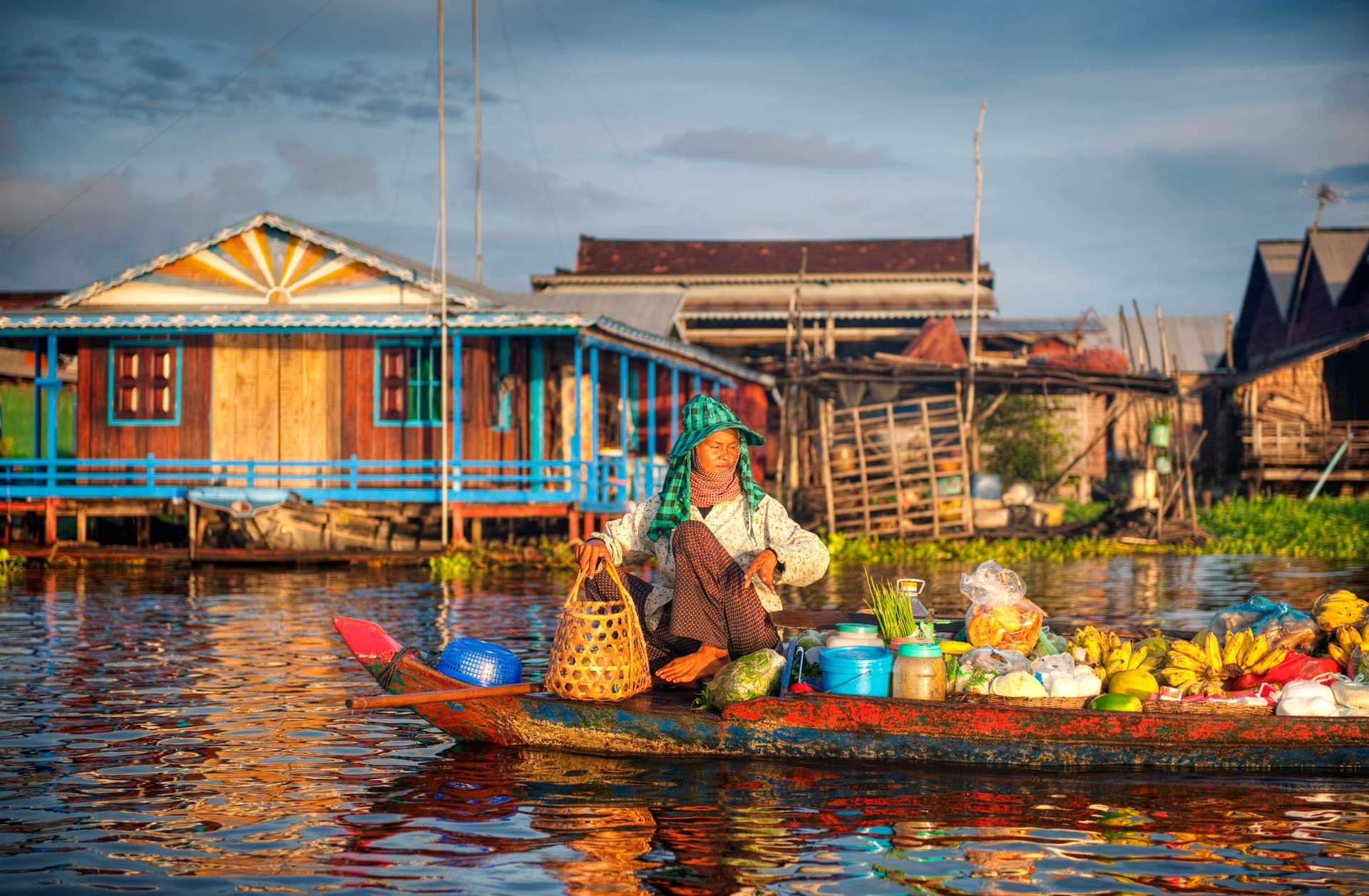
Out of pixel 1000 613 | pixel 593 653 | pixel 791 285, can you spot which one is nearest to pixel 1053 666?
pixel 1000 613

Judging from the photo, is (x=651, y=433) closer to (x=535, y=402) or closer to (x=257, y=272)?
(x=535, y=402)

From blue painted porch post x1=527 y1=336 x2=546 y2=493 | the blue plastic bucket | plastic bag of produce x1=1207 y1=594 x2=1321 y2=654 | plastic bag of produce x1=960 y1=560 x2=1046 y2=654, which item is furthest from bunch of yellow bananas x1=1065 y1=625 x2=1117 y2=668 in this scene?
blue painted porch post x1=527 y1=336 x2=546 y2=493

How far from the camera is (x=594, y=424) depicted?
63.3 feet

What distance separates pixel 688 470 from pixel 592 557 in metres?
0.75

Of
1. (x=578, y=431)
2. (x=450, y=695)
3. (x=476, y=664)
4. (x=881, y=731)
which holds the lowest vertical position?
(x=881, y=731)

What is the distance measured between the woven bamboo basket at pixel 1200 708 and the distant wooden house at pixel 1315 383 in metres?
23.8

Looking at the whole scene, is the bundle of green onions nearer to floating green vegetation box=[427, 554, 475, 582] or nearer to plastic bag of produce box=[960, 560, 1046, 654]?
plastic bag of produce box=[960, 560, 1046, 654]

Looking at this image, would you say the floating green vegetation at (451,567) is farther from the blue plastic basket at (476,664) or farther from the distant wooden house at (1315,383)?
the distant wooden house at (1315,383)

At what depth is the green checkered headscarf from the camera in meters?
6.95

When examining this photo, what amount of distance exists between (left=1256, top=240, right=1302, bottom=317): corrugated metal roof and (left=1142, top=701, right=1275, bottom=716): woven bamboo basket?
111 ft

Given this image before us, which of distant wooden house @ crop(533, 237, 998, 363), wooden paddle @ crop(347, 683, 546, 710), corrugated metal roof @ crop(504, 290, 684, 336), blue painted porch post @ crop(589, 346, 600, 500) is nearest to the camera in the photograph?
wooden paddle @ crop(347, 683, 546, 710)

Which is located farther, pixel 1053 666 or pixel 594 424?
pixel 594 424

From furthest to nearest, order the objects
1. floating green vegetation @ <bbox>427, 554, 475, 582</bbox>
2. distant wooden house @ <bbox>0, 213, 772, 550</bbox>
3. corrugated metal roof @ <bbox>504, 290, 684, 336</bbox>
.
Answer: corrugated metal roof @ <bbox>504, 290, 684, 336</bbox> < distant wooden house @ <bbox>0, 213, 772, 550</bbox> < floating green vegetation @ <bbox>427, 554, 475, 582</bbox>

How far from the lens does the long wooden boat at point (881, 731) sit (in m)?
5.85
